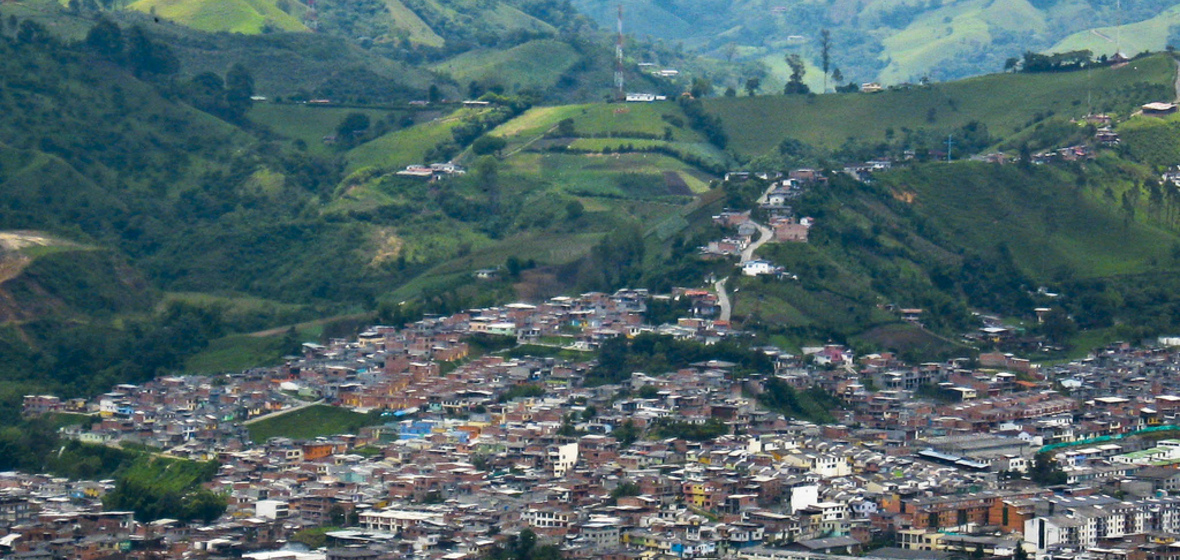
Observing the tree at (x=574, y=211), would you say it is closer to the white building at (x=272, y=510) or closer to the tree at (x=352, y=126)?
the tree at (x=352, y=126)

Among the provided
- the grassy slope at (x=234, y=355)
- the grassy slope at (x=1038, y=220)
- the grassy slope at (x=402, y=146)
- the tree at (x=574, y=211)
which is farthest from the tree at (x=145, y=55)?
the grassy slope at (x=1038, y=220)

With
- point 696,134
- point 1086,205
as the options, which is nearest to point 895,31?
point 696,134

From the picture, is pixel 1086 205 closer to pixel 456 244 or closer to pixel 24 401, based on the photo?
pixel 456 244

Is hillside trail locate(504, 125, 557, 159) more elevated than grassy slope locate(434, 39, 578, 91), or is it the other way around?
grassy slope locate(434, 39, 578, 91)

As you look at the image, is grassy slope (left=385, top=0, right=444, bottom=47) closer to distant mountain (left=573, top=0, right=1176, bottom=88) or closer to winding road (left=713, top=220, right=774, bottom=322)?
distant mountain (left=573, top=0, right=1176, bottom=88)

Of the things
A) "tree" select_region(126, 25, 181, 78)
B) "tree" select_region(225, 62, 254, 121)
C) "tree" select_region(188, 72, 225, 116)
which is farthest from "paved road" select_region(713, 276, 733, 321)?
"tree" select_region(126, 25, 181, 78)
